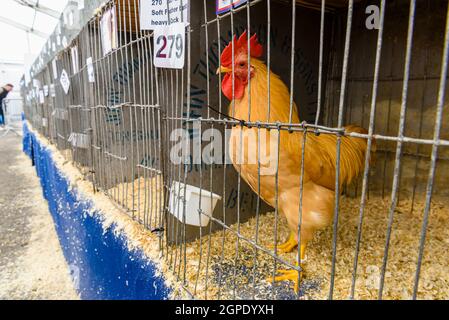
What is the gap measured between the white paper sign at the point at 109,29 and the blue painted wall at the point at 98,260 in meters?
1.17

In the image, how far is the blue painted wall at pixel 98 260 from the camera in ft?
4.67

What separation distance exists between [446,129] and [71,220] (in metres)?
3.28

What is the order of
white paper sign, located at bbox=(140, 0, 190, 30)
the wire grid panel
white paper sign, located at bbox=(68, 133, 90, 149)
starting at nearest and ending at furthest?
the wire grid panel
white paper sign, located at bbox=(140, 0, 190, 30)
white paper sign, located at bbox=(68, 133, 90, 149)

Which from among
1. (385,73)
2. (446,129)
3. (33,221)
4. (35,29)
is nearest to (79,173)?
(33,221)

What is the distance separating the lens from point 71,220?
2.74m

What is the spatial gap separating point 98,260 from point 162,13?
1654 millimetres

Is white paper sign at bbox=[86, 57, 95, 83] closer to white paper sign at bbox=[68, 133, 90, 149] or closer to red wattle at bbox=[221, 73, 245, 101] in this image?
white paper sign at bbox=[68, 133, 90, 149]

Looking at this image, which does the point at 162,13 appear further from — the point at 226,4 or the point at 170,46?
the point at 226,4

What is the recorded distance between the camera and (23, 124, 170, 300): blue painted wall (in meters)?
1.42

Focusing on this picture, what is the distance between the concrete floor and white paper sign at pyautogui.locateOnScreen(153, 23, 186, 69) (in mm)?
2364

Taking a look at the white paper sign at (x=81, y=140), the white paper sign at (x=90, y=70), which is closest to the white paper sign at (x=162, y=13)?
the white paper sign at (x=90, y=70)

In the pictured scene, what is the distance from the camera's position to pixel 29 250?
3383mm

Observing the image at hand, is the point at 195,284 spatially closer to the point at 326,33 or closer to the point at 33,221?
the point at 326,33

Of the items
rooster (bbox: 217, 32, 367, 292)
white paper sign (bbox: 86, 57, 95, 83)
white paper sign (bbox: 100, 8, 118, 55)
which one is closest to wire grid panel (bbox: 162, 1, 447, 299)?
rooster (bbox: 217, 32, 367, 292)
